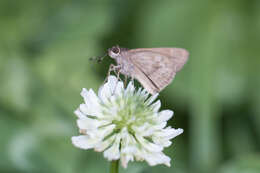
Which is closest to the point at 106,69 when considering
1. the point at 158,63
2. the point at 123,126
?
the point at 158,63

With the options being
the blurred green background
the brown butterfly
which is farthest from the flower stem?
the blurred green background

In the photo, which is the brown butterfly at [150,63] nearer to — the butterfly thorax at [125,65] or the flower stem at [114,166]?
the butterfly thorax at [125,65]

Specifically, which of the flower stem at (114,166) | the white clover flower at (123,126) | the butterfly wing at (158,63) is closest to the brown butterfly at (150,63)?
the butterfly wing at (158,63)

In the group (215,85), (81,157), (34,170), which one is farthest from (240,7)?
(34,170)

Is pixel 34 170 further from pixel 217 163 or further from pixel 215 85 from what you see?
pixel 215 85

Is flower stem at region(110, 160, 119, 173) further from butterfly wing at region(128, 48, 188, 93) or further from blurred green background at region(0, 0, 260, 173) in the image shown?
blurred green background at region(0, 0, 260, 173)

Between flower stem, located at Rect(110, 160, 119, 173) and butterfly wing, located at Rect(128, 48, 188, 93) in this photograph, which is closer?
flower stem, located at Rect(110, 160, 119, 173)

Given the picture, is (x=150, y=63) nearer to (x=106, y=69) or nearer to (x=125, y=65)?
(x=125, y=65)
